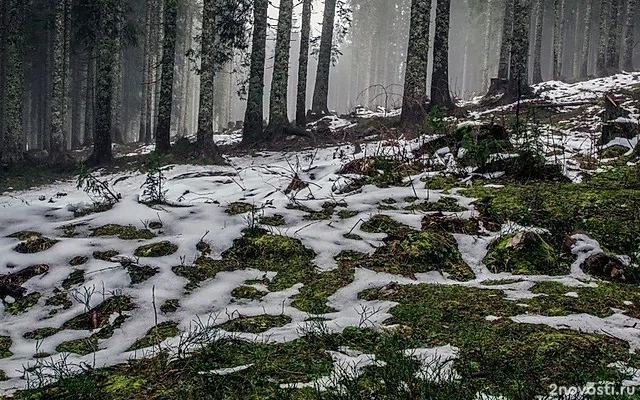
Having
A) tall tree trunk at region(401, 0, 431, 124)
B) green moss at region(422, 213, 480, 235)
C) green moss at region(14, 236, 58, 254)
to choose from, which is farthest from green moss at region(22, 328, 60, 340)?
tall tree trunk at region(401, 0, 431, 124)

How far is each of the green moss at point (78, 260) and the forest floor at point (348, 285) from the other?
0.05 ft

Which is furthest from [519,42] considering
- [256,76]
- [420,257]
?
[420,257]

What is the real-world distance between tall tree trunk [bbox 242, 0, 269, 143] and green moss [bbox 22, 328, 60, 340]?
10.3 metres

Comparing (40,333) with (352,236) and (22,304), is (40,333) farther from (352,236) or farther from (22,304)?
(352,236)

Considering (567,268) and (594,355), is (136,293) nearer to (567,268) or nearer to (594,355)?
(594,355)

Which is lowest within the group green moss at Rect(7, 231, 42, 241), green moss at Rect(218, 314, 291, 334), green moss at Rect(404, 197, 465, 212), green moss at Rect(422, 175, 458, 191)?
green moss at Rect(218, 314, 291, 334)

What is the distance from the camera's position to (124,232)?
412 centimetres

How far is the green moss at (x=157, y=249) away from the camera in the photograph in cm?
354

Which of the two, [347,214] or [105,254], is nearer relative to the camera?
[105,254]

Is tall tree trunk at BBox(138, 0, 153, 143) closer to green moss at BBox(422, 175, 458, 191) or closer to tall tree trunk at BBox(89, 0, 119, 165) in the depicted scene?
tall tree trunk at BBox(89, 0, 119, 165)

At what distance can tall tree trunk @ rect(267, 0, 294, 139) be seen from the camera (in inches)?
472

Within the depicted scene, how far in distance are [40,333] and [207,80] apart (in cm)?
925

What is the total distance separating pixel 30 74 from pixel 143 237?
25.6 metres

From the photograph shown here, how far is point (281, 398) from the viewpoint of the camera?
5.60 ft
